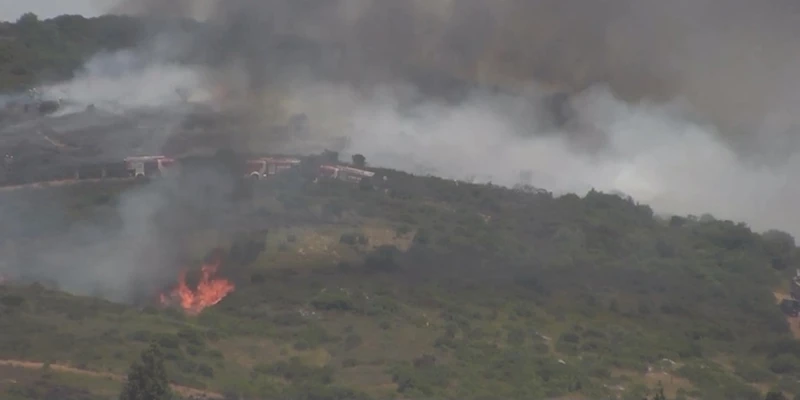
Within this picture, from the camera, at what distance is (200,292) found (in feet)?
218

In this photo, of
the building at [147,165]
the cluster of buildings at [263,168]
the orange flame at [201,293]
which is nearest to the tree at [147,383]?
the orange flame at [201,293]

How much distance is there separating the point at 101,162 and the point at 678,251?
103ft

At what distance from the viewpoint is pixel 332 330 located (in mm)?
63594

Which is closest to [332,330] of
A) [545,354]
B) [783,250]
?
[545,354]

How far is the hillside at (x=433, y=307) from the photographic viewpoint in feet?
188

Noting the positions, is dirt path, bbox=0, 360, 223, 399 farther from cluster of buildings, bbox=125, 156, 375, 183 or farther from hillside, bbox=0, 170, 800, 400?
cluster of buildings, bbox=125, 156, 375, 183

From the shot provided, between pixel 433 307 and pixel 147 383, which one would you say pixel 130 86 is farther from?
pixel 147 383

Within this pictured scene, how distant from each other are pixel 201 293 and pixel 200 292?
0.06 m

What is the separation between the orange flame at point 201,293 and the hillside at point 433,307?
2.15 ft

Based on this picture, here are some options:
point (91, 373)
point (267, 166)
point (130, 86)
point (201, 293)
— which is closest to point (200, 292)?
point (201, 293)

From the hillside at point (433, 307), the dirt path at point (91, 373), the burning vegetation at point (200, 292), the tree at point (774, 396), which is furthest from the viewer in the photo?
the burning vegetation at point (200, 292)

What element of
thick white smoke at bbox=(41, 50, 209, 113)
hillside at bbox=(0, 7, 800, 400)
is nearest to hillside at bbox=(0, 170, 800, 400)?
hillside at bbox=(0, 7, 800, 400)

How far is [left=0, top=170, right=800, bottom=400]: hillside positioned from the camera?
57.2 metres

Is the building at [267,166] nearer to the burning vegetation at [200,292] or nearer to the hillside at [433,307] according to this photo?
the hillside at [433,307]
